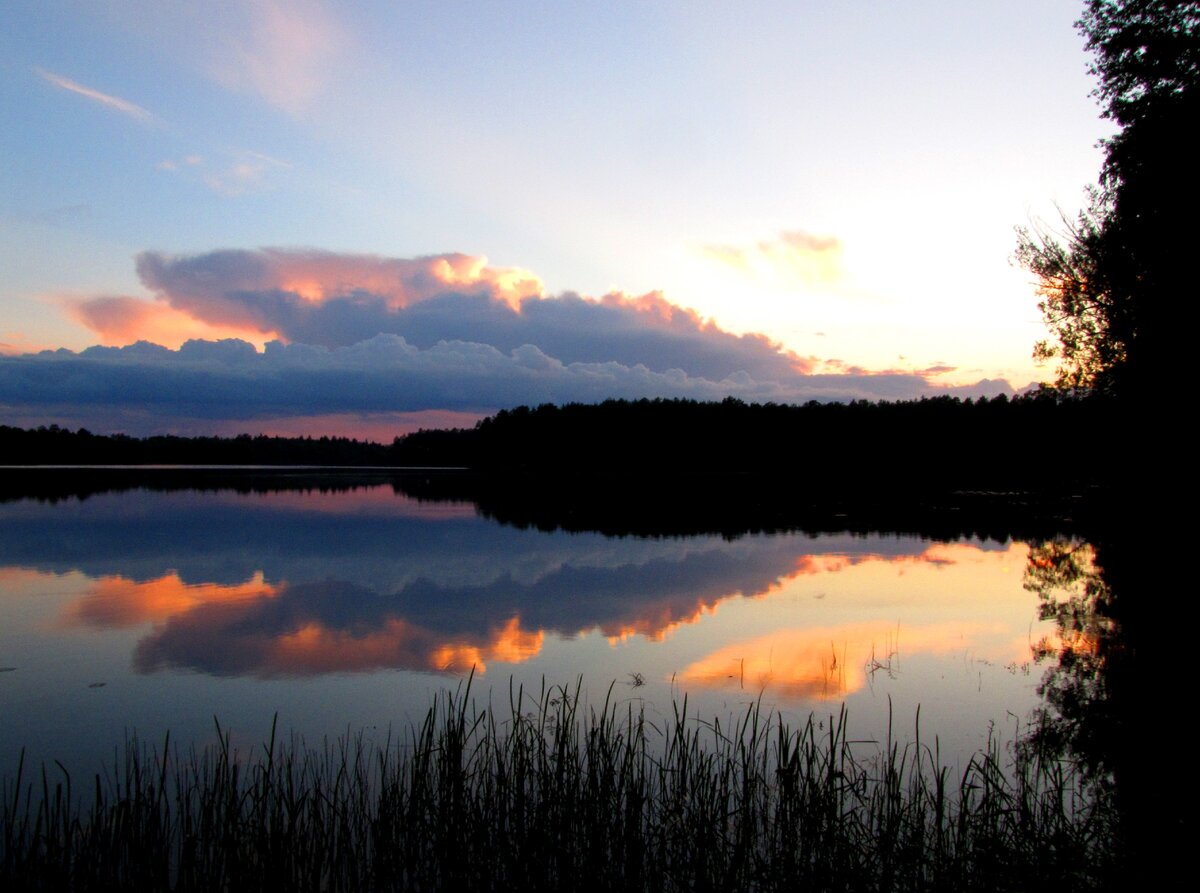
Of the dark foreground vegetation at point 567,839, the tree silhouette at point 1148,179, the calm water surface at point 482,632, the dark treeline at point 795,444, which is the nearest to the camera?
the dark foreground vegetation at point 567,839

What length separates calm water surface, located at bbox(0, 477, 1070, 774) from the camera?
10.0m

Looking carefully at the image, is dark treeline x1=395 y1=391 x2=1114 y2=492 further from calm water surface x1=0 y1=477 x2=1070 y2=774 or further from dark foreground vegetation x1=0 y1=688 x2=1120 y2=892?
dark foreground vegetation x1=0 y1=688 x2=1120 y2=892

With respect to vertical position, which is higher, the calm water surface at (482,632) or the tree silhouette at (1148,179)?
the tree silhouette at (1148,179)

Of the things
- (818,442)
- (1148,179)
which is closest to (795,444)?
(818,442)

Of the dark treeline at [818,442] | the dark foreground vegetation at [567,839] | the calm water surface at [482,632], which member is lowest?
the calm water surface at [482,632]

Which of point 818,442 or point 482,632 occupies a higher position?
point 818,442

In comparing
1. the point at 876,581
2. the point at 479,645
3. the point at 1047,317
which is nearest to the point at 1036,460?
the point at 1047,317

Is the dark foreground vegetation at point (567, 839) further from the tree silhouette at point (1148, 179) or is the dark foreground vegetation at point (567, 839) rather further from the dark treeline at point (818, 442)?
the dark treeline at point (818, 442)

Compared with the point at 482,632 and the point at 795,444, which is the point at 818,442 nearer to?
the point at 795,444

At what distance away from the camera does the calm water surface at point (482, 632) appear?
10047 mm

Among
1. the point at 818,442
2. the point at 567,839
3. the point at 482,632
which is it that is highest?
the point at 818,442

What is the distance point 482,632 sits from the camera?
15.0 m

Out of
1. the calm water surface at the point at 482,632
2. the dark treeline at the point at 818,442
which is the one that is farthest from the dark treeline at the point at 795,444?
the calm water surface at the point at 482,632

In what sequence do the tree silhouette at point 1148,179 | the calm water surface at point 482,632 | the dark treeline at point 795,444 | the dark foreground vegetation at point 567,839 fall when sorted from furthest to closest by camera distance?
the dark treeline at point 795,444 < the tree silhouette at point 1148,179 < the calm water surface at point 482,632 < the dark foreground vegetation at point 567,839
